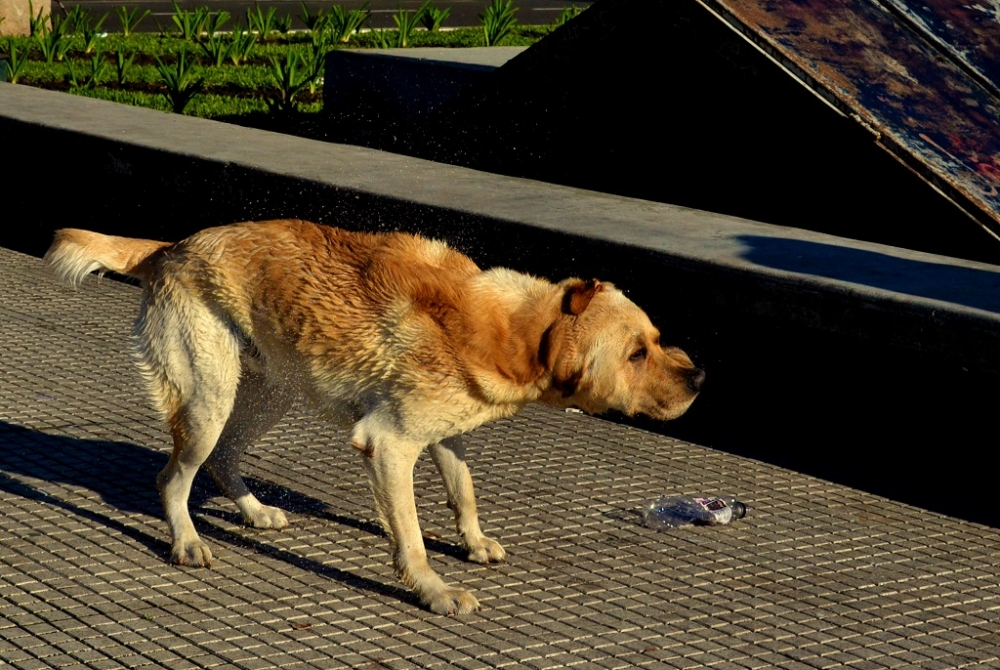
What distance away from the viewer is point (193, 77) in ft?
46.1

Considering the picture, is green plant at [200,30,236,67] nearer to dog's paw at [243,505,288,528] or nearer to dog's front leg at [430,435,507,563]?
dog's paw at [243,505,288,528]

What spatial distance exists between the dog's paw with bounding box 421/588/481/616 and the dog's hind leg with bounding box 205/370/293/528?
2.92 feet

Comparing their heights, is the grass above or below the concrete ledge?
below

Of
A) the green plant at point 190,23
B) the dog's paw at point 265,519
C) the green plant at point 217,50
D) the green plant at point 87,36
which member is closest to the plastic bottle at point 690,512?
the dog's paw at point 265,519

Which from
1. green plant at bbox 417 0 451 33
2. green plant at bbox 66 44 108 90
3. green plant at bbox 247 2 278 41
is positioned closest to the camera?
green plant at bbox 66 44 108 90

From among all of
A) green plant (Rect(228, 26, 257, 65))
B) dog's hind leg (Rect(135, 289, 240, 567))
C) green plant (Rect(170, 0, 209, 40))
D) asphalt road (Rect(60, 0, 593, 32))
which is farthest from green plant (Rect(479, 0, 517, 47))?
dog's hind leg (Rect(135, 289, 240, 567))

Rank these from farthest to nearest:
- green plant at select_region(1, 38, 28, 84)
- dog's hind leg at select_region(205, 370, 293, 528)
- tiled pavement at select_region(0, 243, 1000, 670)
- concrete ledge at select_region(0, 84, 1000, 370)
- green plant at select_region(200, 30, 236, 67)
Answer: green plant at select_region(200, 30, 236, 67), green plant at select_region(1, 38, 28, 84), concrete ledge at select_region(0, 84, 1000, 370), dog's hind leg at select_region(205, 370, 293, 528), tiled pavement at select_region(0, 243, 1000, 670)

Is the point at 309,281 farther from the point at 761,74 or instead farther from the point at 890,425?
the point at 761,74

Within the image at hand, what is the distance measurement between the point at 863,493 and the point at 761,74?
2.55 metres

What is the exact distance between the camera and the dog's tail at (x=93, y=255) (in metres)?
4.98

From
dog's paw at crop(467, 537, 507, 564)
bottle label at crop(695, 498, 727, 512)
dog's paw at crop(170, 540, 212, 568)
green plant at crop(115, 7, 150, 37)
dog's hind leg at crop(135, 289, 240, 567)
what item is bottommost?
green plant at crop(115, 7, 150, 37)

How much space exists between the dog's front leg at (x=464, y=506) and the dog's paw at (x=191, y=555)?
812 millimetres

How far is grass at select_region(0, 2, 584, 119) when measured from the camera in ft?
41.6

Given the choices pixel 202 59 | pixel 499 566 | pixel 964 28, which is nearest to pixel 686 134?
pixel 964 28
